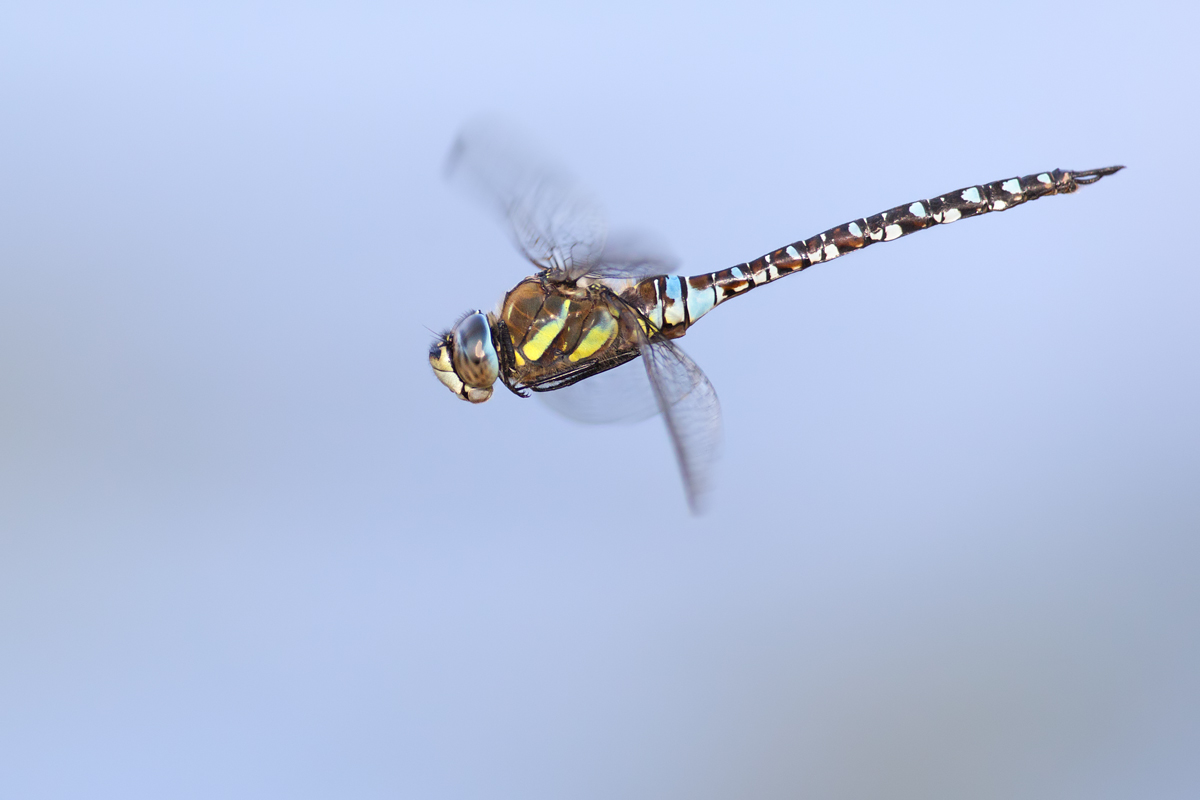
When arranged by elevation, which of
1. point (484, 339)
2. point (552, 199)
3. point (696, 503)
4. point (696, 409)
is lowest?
point (696, 503)

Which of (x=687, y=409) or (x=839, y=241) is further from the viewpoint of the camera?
(x=839, y=241)

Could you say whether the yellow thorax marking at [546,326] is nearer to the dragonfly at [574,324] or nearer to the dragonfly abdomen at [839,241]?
the dragonfly at [574,324]

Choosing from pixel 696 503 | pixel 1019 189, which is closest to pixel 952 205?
pixel 1019 189

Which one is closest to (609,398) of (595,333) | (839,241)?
(595,333)

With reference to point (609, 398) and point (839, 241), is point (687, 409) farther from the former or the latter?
point (839, 241)

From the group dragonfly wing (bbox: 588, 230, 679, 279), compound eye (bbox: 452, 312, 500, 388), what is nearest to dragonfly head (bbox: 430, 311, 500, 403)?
compound eye (bbox: 452, 312, 500, 388)

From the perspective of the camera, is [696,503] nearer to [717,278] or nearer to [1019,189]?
[717,278]

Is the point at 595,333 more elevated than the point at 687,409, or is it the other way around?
the point at 595,333
